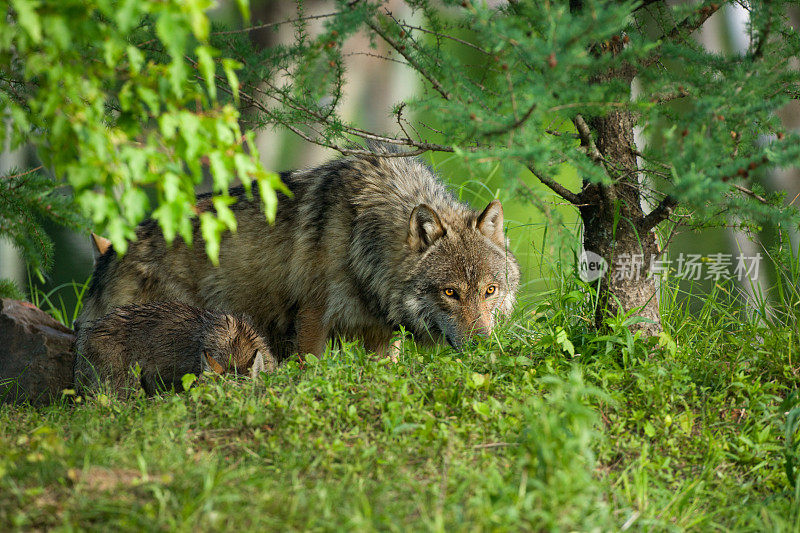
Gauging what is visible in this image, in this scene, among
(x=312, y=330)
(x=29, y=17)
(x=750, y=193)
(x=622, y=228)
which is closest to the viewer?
(x=29, y=17)

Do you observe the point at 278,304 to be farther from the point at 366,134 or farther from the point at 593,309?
the point at 593,309

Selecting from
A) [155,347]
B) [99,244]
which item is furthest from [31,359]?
[99,244]

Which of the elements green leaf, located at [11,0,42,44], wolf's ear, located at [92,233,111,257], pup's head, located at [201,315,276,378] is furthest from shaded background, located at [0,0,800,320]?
green leaf, located at [11,0,42,44]

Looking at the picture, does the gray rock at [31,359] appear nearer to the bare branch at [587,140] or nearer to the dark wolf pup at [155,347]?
the dark wolf pup at [155,347]

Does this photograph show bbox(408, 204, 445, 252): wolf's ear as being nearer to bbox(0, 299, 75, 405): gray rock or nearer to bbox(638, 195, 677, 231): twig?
bbox(638, 195, 677, 231): twig

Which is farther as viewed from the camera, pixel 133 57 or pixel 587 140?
pixel 587 140

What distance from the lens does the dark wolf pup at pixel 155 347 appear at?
4945 millimetres

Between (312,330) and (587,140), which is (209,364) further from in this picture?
(587,140)

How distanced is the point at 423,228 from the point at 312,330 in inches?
50.3

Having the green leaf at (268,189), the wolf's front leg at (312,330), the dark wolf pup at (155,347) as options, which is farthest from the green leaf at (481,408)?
the wolf's front leg at (312,330)

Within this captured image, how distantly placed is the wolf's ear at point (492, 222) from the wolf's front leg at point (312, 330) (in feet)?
4.81

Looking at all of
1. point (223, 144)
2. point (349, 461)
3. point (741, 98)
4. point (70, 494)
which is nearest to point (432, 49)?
point (741, 98)

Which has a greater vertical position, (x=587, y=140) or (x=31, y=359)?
(x=587, y=140)

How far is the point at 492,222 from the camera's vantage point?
554 centimetres
